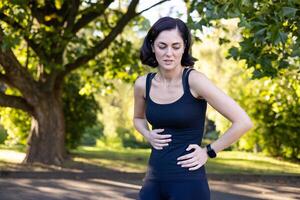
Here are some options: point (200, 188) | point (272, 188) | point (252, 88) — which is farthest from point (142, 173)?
point (200, 188)

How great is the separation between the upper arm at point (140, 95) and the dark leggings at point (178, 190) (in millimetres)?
530

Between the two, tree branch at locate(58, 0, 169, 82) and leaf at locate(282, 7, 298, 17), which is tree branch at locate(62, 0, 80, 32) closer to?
tree branch at locate(58, 0, 169, 82)

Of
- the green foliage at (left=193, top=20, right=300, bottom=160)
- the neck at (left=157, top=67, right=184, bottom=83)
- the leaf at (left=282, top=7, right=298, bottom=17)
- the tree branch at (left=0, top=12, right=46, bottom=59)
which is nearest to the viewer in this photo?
the neck at (left=157, top=67, right=184, bottom=83)

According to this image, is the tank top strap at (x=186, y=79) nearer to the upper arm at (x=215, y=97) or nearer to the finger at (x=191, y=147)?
the upper arm at (x=215, y=97)

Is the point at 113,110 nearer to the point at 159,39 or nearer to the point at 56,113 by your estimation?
the point at 56,113

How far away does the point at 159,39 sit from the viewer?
2711 mm

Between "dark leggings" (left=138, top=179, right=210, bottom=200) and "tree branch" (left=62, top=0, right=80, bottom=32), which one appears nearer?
"dark leggings" (left=138, top=179, right=210, bottom=200)

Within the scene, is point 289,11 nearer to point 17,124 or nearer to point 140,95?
point 140,95

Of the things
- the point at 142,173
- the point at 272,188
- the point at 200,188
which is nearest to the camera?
the point at 200,188

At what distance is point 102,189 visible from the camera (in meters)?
8.42

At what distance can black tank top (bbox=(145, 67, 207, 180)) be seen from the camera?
2605 mm

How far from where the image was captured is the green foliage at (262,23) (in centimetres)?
533

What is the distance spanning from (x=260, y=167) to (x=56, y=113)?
4.97 metres

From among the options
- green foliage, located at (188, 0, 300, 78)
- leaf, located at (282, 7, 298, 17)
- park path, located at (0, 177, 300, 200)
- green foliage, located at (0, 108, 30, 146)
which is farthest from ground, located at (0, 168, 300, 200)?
green foliage, located at (0, 108, 30, 146)
